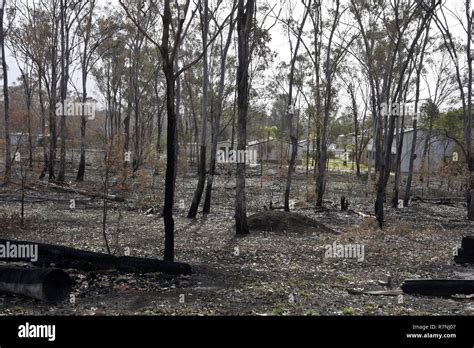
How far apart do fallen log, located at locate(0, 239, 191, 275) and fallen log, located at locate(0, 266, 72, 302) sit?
1.41 meters

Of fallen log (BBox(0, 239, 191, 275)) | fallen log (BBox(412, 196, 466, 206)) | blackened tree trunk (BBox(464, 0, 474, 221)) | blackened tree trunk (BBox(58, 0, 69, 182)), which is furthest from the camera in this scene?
fallen log (BBox(412, 196, 466, 206))

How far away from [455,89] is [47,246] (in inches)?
1438

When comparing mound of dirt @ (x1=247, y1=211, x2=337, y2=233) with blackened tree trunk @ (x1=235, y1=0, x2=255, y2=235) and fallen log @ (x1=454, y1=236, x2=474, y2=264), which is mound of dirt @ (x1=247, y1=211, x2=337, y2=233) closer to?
blackened tree trunk @ (x1=235, y1=0, x2=255, y2=235)

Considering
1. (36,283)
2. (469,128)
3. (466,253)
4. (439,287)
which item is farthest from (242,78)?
(469,128)

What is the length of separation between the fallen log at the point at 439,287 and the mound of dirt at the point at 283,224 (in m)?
7.94

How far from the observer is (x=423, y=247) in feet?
45.4

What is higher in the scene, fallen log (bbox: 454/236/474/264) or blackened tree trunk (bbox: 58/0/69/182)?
blackened tree trunk (bbox: 58/0/69/182)

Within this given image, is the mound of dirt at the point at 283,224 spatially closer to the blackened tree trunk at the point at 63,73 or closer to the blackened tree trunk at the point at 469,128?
the blackened tree trunk at the point at 469,128

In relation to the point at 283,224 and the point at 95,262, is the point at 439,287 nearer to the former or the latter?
the point at 95,262

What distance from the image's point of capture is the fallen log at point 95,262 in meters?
8.84

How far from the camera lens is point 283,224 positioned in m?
16.5

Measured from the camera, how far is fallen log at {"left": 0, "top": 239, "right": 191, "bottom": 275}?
8.84m

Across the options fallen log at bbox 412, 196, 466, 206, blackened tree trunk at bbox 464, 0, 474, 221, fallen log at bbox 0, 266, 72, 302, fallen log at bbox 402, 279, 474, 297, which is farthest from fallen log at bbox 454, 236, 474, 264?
fallen log at bbox 412, 196, 466, 206
